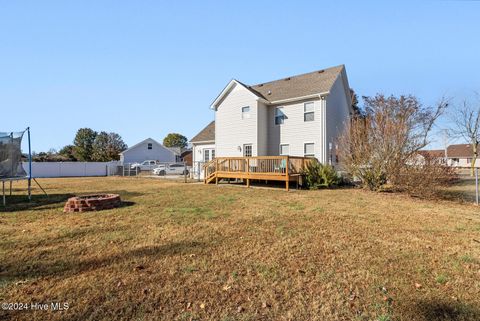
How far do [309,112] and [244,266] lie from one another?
44.5ft

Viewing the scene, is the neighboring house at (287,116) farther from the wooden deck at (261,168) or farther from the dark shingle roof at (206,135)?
the dark shingle roof at (206,135)

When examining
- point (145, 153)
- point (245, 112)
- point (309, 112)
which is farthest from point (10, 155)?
point (145, 153)

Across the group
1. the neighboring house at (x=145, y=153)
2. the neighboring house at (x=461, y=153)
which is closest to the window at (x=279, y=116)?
the neighboring house at (x=145, y=153)

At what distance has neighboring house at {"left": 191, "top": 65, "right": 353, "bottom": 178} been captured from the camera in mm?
15292

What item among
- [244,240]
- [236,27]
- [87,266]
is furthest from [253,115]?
[87,266]

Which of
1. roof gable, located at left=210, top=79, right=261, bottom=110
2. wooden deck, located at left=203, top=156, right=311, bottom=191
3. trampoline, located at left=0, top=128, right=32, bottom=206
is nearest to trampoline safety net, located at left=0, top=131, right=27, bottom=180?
trampoline, located at left=0, top=128, right=32, bottom=206

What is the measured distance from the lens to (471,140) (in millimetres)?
24578

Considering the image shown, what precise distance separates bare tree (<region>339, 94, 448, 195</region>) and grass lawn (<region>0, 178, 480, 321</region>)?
4.42m

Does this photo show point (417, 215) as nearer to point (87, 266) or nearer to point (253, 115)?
point (87, 266)

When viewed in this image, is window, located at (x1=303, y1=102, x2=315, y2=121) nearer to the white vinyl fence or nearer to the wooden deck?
the wooden deck

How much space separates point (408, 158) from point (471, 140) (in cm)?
2112

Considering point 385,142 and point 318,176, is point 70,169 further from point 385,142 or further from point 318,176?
point 385,142

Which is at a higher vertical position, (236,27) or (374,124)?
(236,27)

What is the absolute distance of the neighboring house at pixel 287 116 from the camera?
50.2ft
